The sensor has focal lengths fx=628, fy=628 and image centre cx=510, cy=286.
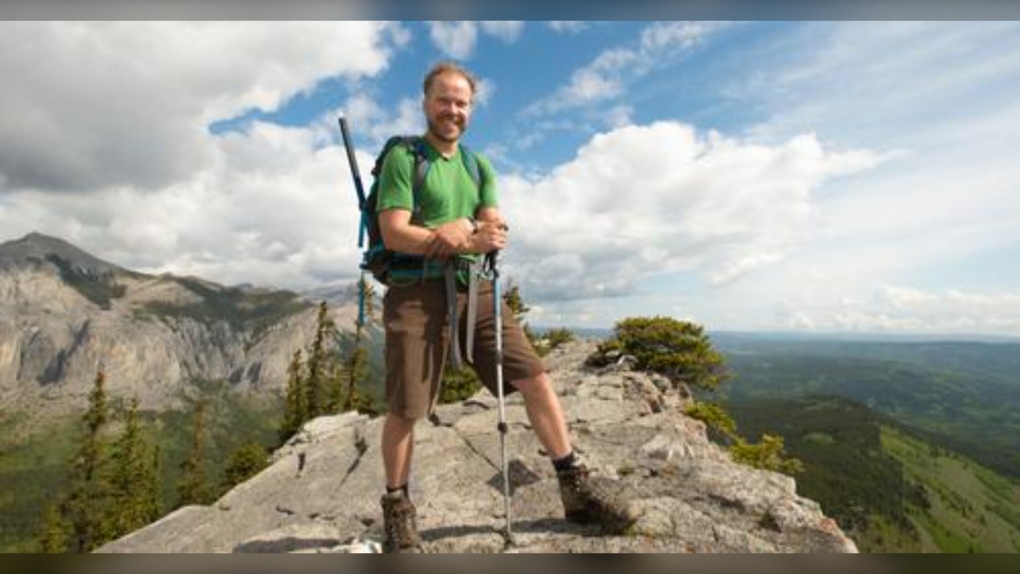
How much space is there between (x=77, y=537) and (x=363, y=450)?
206ft

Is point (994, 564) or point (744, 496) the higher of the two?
point (994, 564)

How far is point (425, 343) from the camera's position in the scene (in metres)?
5.89

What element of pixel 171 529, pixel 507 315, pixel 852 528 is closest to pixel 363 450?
pixel 171 529

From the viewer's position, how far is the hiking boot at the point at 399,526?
5.86m

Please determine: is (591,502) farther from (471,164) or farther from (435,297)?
(471,164)

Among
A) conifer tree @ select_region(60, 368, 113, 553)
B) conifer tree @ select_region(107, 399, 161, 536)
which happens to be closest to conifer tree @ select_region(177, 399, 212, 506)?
conifer tree @ select_region(107, 399, 161, 536)

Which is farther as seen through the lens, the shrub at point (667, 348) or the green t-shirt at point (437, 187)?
the shrub at point (667, 348)

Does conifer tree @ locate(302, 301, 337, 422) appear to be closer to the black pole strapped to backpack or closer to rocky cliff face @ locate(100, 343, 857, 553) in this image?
rocky cliff face @ locate(100, 343, 857, 553)

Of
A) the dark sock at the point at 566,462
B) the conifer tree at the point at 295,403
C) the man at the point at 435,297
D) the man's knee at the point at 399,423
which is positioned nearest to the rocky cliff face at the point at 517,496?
the man at the point at 435,297

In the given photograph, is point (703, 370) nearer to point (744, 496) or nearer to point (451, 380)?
point (744, 496)

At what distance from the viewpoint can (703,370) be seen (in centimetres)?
2631

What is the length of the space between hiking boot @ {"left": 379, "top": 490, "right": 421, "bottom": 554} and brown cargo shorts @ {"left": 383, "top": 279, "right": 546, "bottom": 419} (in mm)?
835

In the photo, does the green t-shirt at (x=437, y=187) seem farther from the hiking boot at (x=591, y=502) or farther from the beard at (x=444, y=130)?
the hiking boot at (x=591, y=502)

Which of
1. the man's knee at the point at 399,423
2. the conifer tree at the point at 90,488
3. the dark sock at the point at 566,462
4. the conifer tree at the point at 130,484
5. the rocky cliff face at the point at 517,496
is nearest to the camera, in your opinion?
the man's knee at the point at 399,423
